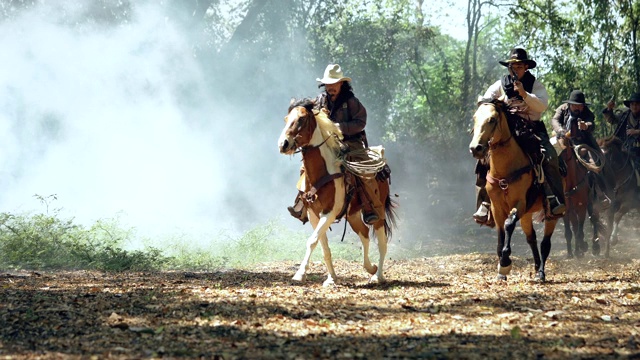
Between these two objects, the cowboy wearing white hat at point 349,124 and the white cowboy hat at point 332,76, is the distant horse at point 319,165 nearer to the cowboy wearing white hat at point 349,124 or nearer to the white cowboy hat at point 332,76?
the cowboy wearing white hat at point 349,124

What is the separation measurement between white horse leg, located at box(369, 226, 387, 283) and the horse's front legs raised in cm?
158

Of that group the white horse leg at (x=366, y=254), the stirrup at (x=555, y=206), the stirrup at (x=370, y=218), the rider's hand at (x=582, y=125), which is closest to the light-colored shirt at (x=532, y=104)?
the stirrup at (x=555, y=206)

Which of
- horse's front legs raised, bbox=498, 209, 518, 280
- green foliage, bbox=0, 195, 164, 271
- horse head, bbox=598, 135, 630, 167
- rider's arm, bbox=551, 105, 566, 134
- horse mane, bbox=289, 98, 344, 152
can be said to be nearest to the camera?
horse mane, bbox=289, 98, 344, 152

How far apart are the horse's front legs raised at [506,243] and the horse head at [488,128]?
0.95m

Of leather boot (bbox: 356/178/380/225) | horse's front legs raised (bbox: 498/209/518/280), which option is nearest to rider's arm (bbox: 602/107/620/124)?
horse's front legs raised (bbox: 498/209/518/280)

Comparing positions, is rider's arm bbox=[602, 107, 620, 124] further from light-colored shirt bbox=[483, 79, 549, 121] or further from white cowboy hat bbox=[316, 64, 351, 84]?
white cowboy hat bbox=[316, 64, 351, 84]

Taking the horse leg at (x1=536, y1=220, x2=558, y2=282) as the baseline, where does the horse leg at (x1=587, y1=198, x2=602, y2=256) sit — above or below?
above

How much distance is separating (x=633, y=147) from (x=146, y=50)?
13.8 m

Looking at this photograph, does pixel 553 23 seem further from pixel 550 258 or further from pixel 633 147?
pixel 550 258

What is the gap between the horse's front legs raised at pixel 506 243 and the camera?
37.9 ft

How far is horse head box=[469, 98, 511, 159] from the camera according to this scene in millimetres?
11070

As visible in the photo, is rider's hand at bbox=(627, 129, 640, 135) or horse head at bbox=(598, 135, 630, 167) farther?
horse head at bbox=(598, 135, 630, 167)

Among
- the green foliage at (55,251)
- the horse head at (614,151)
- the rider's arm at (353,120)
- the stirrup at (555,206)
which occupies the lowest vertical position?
the green foliage at (55,251)

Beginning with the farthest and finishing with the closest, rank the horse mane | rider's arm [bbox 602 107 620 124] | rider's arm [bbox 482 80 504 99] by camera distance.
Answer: rider's arm [bbox 602 107 620 124] → rider's arm [bbox 482 80 504 99] → the horse mane
